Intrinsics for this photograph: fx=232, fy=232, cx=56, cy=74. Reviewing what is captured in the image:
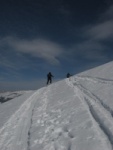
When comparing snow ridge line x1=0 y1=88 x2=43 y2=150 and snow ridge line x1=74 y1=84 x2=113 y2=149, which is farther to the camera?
snow ridge line x1=0 y1=88 x2=43 y2=150

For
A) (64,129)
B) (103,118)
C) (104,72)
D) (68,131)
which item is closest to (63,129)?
(64,129)

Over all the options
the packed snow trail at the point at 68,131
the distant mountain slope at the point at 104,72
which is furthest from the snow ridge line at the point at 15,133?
the distant mountain slope at the point at 104,72

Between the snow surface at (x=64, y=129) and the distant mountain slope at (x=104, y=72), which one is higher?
the distant mountain slope at (x=104, y=72)

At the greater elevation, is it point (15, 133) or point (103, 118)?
point (103, 118)

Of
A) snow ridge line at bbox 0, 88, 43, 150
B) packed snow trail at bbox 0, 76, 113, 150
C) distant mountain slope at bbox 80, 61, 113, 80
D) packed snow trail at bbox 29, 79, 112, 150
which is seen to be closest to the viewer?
packed snow trail at bbox 29, 79, 112, 150

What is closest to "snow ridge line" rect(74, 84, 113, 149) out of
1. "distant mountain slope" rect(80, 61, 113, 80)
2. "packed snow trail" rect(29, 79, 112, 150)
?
"packed snow trail" rect(29, 79, 112, 150)

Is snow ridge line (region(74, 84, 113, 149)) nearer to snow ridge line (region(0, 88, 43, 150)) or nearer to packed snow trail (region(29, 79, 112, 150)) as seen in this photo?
packed snow trail (region(29, 79, 112, 150))

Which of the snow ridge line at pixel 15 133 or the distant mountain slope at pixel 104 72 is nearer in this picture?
the snow ridge line at pixel 15 133

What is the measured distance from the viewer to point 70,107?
11266 mm

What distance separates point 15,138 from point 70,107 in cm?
354

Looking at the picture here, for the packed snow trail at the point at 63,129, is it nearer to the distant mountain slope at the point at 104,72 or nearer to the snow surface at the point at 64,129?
the snow surface at the point at 64,129

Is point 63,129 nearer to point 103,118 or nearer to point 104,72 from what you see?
point 103,118

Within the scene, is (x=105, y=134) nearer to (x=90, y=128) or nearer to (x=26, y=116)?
(x=90, y=128)

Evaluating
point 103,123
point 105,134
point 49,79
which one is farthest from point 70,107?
point 49,79
